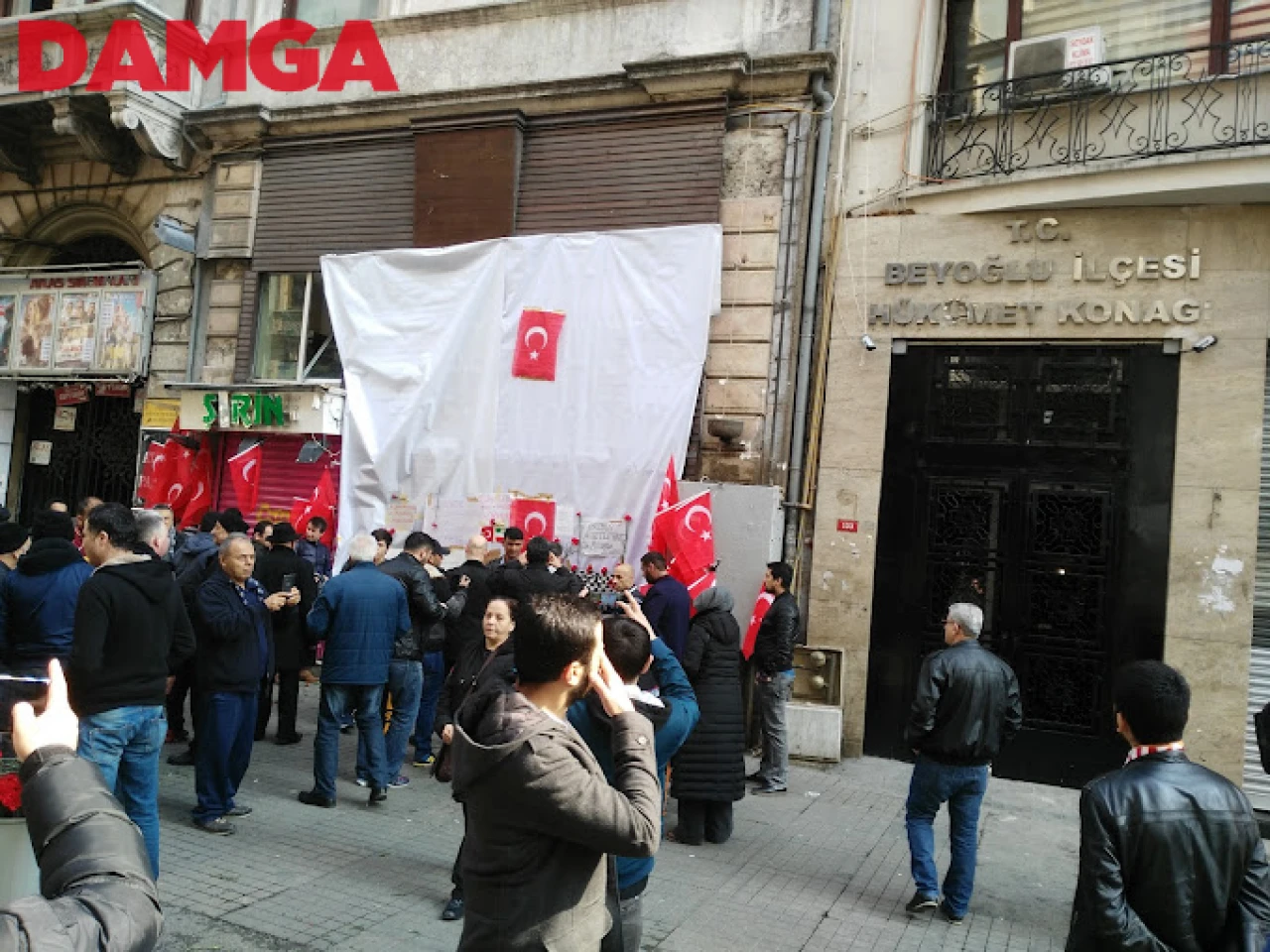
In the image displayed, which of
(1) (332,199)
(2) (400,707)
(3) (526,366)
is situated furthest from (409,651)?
(1) (332,199)

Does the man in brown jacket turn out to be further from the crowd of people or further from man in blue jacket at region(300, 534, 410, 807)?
man in blue jacket at region(300, 534, 410, 807)

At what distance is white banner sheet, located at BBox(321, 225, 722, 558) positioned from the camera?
10031 mm

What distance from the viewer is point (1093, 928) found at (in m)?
2.83

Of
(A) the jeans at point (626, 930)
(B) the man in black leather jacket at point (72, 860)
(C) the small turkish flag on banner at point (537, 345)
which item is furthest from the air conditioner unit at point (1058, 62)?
(B) the man in black leather jacket at point (72, 860)

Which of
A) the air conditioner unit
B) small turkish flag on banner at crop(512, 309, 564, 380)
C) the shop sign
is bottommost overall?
small turkish flag on banner at crop(512, 309, 564, 380)

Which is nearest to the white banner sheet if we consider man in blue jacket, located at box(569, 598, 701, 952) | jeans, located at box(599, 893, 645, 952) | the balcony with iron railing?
the balcony with iron railing

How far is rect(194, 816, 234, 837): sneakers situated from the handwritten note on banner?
4.68 meters

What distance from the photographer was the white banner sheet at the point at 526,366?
10031mm

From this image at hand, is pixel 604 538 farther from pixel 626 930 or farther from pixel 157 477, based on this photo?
pixel 626 930

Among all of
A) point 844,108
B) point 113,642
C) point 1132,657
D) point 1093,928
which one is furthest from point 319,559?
point 1093,928

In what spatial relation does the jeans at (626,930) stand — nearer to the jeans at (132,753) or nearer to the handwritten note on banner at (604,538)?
the jeans at (132,753)

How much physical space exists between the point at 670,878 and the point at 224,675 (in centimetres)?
296

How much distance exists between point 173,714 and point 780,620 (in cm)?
509

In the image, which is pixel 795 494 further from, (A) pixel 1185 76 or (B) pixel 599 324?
(A) pixel 1185 76
